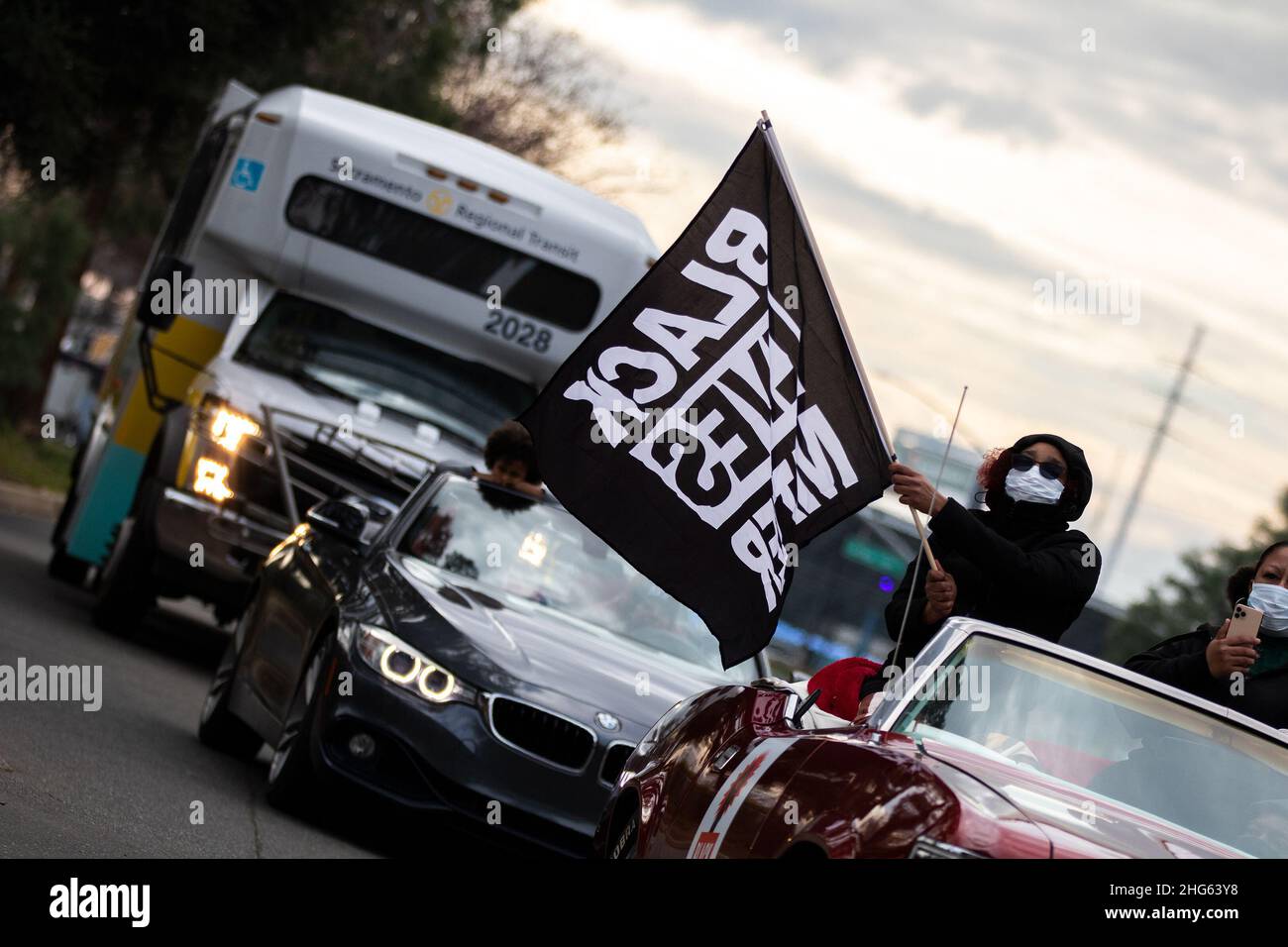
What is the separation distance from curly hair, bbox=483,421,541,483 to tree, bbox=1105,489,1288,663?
4914 cm

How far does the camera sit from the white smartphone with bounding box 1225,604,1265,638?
6.17 meters

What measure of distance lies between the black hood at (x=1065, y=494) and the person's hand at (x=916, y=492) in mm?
498

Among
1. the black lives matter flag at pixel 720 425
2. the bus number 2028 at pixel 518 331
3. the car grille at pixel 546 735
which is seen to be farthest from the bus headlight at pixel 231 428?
the black lives matter flag at pixel 720 425

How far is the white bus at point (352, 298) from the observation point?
1298cm

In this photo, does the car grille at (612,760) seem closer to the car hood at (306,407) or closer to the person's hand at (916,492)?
the person's hand at (916,492)

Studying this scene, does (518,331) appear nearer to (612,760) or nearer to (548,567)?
(548,567)

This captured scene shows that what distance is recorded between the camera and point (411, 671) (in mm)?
8023

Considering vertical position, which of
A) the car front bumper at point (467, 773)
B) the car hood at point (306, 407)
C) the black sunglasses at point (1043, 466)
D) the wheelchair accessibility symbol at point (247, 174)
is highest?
the black sunglasses at point (1043, 466)

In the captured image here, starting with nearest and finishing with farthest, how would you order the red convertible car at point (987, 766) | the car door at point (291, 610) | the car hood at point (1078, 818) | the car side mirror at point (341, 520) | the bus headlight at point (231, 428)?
1. the car hood at point (1078, 818)
2. the red convertible car at point (987, 766)
3. the car door at point (291, 610)
4. the car side mirror at point (341, 520)
5. the bus headlight at point (231, 428)

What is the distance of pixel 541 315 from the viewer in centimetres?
1362

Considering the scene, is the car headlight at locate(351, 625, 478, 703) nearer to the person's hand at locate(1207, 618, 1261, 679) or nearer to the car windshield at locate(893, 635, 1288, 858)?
the person's hand at locate(1207, 618, 1261, 679)

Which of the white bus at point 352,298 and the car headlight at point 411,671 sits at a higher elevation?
the white bus at point 352,298

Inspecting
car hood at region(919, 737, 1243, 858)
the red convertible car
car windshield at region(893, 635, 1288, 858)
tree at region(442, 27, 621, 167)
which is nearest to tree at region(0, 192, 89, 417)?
tree at region(442, 27, 621, 167)
